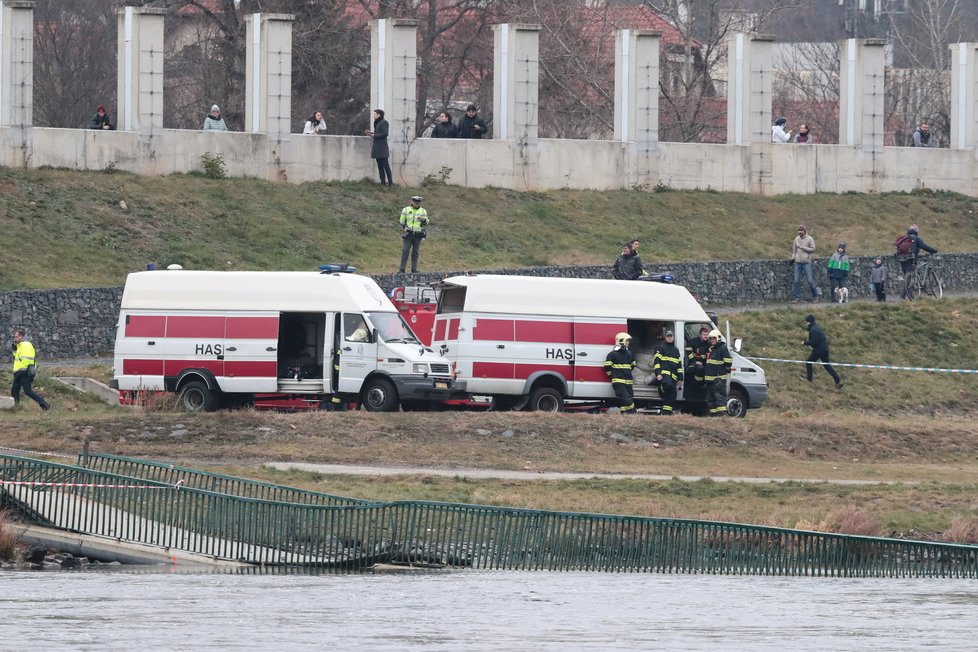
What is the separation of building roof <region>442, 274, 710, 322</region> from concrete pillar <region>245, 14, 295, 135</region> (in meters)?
16.8

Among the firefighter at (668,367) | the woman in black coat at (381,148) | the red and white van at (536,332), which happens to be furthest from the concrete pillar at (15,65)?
the firefighter at (668,367)

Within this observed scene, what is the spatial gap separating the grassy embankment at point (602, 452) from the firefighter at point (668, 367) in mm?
1441

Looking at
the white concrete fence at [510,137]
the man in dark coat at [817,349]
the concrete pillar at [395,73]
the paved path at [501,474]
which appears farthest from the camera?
the concrete pillar at [395,73]

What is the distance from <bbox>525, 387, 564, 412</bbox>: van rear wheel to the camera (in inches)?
1316

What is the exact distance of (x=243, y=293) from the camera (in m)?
32.7

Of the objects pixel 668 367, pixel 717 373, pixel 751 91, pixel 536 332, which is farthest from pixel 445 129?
pixel 717 373

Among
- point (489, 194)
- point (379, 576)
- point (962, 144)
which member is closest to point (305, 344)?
point (379, 576)

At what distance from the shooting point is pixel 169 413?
31.4 m

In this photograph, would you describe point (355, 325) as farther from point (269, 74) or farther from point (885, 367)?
point (269, 74)

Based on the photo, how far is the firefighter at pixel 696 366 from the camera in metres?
34.3

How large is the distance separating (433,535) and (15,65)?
25972mm

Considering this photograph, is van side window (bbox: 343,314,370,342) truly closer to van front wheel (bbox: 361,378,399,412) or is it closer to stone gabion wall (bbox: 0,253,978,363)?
van front wheel (bbox: 361,378,399,412)

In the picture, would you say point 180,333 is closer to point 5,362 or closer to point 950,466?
point 5,362

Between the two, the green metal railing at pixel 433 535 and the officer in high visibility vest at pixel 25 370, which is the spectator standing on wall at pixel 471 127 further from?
the green metal railing at pixel 433 535
